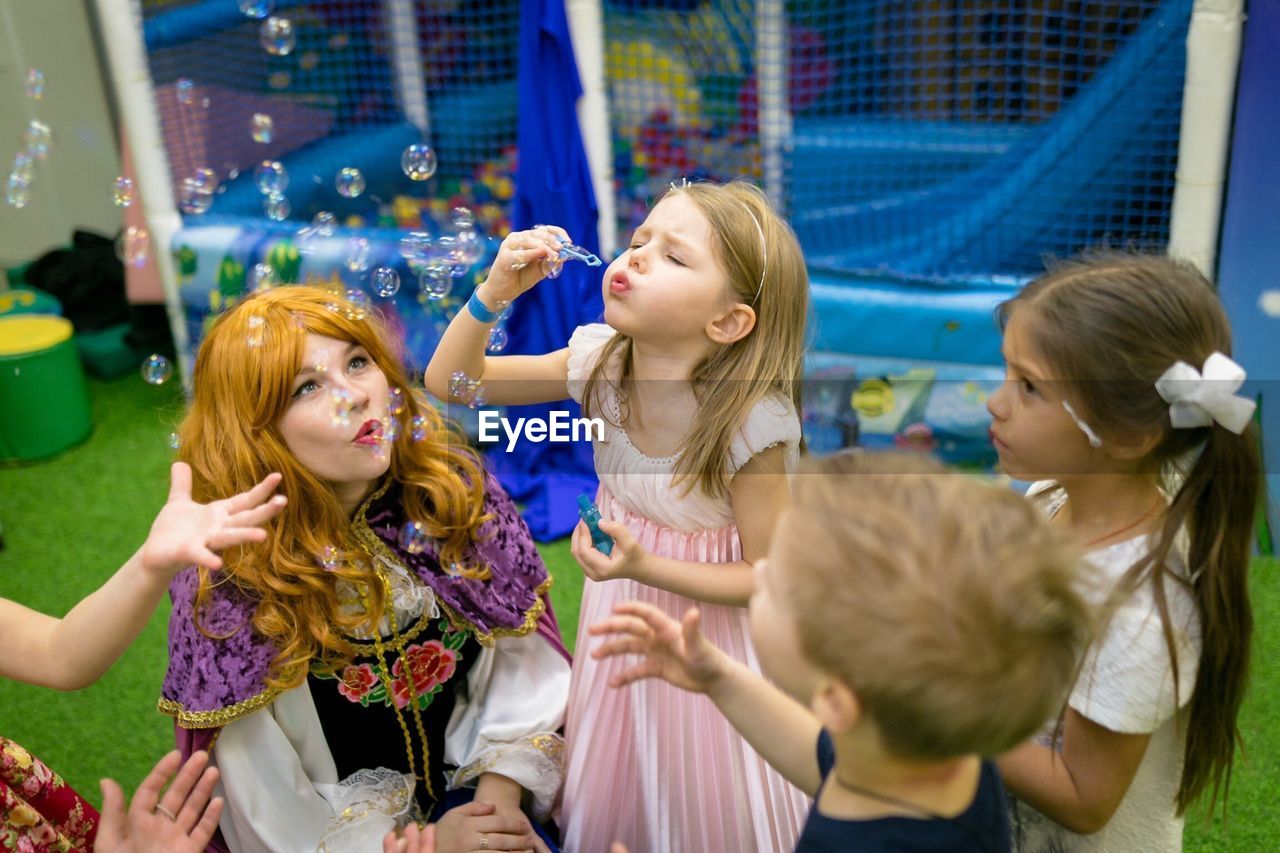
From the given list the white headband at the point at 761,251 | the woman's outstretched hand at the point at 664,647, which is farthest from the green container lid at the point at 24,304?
the woman's outstretched hand at the point at 664,647

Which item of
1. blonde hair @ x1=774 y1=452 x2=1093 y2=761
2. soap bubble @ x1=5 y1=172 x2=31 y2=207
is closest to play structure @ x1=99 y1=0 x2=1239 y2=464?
soap bubble @ x1=5 y1=172 x2=31 y2=207

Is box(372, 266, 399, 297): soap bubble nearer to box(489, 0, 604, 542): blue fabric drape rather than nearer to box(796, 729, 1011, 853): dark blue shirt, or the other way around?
box(489, 0, 604, 542): blue fabric drape

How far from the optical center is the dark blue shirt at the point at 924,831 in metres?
Result: 0.94

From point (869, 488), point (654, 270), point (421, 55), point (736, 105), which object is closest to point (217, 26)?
point (421, 55)

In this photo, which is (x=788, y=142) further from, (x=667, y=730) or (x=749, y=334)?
(x=667, y=730)

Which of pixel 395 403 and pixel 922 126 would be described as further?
pixel 922 126

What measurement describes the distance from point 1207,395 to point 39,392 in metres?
3.30

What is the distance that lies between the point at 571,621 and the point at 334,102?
2.10m

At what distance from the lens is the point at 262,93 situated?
3674 millimetres

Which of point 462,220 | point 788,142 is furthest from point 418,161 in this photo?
point 788,142

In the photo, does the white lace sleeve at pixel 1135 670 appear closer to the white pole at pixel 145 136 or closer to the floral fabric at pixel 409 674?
the floral fabric at pixel 409 674

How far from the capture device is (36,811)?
4.55ft

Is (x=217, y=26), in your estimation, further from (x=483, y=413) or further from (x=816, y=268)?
(x=816, y=268)

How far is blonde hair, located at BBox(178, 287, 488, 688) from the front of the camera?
1.40m
